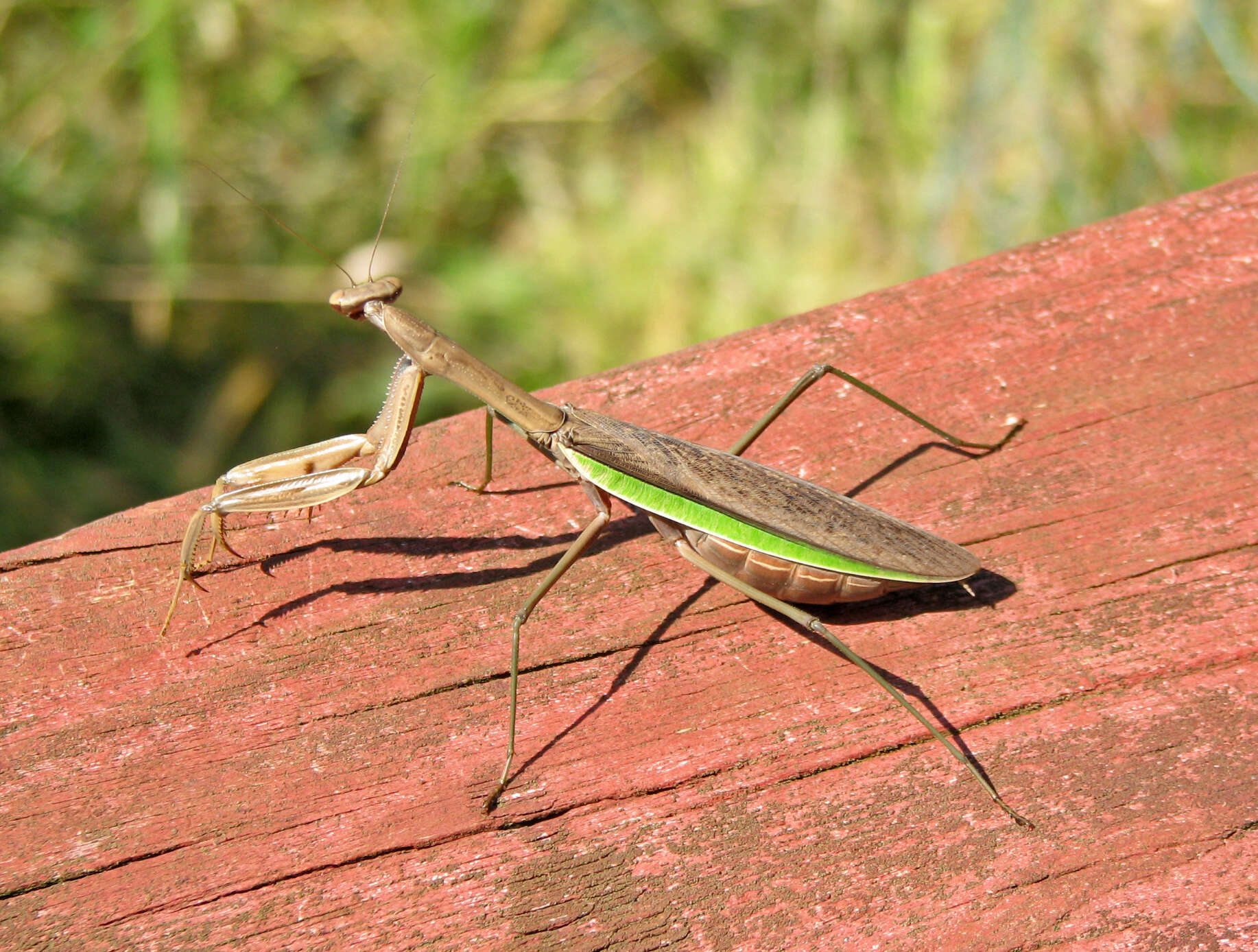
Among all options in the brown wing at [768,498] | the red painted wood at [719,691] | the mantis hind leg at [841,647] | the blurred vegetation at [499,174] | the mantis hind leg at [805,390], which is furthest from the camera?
the blurred vegetation at [499,174]

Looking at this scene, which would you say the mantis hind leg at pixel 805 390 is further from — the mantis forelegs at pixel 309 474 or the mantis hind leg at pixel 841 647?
the mantis forelegs at pixel 309 474

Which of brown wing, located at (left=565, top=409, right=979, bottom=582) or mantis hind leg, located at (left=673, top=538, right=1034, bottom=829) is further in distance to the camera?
brown wing, located at (left=565, top=409, right=979, bottom=582)

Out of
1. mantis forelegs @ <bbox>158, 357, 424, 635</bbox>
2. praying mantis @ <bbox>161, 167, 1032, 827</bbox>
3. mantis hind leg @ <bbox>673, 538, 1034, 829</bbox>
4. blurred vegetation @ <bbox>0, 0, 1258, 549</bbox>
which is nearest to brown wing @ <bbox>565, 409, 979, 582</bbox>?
praying mantis @ <bbox>161, 167, 1032, 827</bbox>

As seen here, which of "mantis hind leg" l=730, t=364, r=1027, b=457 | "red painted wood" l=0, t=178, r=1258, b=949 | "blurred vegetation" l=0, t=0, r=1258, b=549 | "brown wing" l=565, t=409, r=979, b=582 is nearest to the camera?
"red painted wood" l=0, t=178, r=1258, b=949

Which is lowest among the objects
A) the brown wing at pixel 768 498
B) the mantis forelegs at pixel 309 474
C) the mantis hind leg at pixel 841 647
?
the mantis hind leg at pixel 841 647

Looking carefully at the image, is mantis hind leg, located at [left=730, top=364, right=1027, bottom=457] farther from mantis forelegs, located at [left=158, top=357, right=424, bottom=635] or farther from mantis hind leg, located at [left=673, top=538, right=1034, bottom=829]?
mantis forelegs, located at [left=158, top=357, right=424, bottom=635]

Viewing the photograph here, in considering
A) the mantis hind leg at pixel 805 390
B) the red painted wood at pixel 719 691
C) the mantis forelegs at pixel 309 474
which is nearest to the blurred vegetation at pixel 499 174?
the red painted wood at pixel 719 691
